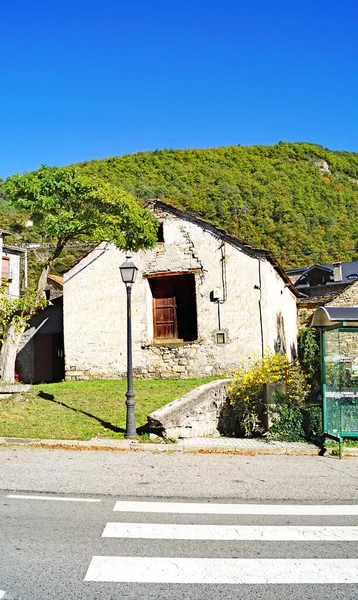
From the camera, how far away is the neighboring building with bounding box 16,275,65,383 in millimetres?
21812

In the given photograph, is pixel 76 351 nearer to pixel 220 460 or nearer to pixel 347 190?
pixel 220 460

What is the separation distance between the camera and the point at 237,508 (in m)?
5.88

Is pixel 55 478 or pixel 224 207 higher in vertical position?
pixel 224 207

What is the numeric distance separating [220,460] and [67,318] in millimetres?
11309

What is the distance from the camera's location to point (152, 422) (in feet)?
32.5

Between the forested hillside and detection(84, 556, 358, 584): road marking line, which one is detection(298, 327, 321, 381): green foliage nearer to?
the forested hillside

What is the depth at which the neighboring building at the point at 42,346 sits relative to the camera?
21812 millimetres

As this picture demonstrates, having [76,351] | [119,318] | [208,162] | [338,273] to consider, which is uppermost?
[208,162]

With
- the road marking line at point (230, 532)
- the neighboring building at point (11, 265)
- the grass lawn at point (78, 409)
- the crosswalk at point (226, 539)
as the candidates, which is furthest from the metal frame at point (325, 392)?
the neighboring building at point (11, 265)

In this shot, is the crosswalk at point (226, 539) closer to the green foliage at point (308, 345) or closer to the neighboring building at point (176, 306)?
the neighboring building at point (176, 306)

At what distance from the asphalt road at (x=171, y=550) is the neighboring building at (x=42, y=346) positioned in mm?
16124

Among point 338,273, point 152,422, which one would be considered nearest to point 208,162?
point 338,273

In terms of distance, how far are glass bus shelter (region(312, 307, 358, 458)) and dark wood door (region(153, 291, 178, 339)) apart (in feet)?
29.0

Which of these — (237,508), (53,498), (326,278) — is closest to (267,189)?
(326,278)
